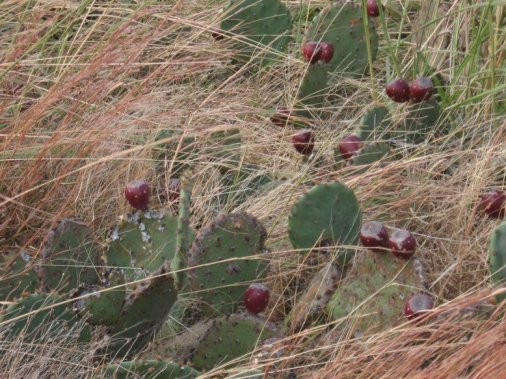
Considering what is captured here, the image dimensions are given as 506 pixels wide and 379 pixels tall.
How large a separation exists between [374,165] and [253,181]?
367mm

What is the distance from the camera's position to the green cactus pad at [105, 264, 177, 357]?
6.91ft

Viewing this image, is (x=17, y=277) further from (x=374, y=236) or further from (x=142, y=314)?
(x=374, y=236)

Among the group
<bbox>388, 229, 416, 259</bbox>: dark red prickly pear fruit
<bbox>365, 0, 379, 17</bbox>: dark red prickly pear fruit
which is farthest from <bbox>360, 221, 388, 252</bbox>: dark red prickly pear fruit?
<bbox>365, 0, 379, 17</bbox>: dark red prickly pear fruit

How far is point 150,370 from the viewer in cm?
191

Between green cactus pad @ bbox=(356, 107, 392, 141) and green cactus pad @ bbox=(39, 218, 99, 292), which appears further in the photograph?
green cactus pad @ bbox=(356, 107, 392, 141)

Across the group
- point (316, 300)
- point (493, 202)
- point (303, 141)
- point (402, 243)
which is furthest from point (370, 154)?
point (402, 243)

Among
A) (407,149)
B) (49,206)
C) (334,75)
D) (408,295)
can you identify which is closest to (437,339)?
(408,295)

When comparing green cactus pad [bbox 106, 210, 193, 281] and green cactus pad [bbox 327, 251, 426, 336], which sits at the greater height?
green cactus pad [bbox 106, 210, 193, 281]

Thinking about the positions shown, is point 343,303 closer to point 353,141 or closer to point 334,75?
point 353,141

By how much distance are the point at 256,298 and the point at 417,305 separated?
33cm

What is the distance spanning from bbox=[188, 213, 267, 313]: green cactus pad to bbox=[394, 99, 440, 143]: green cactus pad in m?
0.67

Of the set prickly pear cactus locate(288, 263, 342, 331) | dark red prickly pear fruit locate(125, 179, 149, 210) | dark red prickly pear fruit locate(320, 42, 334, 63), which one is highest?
dark red prickly pear fruit locate(125, 179, 149, 210)

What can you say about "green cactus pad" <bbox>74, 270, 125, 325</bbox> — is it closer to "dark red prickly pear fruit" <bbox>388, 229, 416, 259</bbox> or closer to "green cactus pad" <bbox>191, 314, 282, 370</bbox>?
"green cactus pad" <bbox>191, 314, 282, 370</bbox>

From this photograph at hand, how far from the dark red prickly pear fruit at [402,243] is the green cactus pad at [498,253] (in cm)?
14
